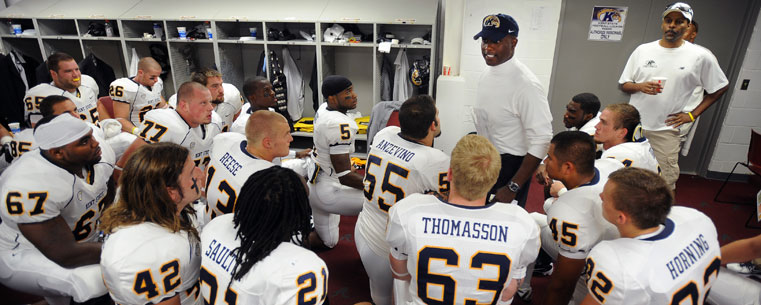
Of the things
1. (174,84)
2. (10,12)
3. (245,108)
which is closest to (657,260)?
(245,108)

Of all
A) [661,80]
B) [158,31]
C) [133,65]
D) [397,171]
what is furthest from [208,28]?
[661,80]

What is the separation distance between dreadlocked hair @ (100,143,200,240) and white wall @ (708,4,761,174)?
5.96 m

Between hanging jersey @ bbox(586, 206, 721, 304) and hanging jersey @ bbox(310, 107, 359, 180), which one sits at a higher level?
hanging jersey @ bbox(310, 107, 359, 180)

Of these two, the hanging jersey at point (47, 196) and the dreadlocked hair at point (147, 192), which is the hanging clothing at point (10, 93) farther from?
the dreadlocked hair at point (147, 192)

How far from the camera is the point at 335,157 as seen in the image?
275cm

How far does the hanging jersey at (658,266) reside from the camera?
136cm

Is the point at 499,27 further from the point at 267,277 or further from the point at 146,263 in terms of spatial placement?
the point at 146,263

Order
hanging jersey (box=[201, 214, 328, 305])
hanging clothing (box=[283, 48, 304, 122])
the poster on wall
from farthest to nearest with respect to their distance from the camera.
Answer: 1. hanging clothing (box=[283, 48, 304, 122])
2. the poster on wall
3. hanging jersey (box=[201, 214, 328, 305])

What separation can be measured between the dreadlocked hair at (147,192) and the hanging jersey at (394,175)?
1009 mm

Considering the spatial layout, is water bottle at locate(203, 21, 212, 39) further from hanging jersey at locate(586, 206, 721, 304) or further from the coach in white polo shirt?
hanging jersey at locate(586, 206, 721, 304)

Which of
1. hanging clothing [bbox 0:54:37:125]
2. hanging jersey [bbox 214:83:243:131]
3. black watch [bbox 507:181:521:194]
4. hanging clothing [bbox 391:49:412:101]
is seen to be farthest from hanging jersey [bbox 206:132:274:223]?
hanging clothing [bbox 0:54:37:125]

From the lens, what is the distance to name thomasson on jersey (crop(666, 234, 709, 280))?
139 cm

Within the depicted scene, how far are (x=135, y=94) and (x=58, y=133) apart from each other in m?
2.16

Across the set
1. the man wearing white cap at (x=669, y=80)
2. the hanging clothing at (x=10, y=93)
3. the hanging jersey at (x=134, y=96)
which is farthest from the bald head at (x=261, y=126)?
the hanging clothing at (x=10, y=93)
